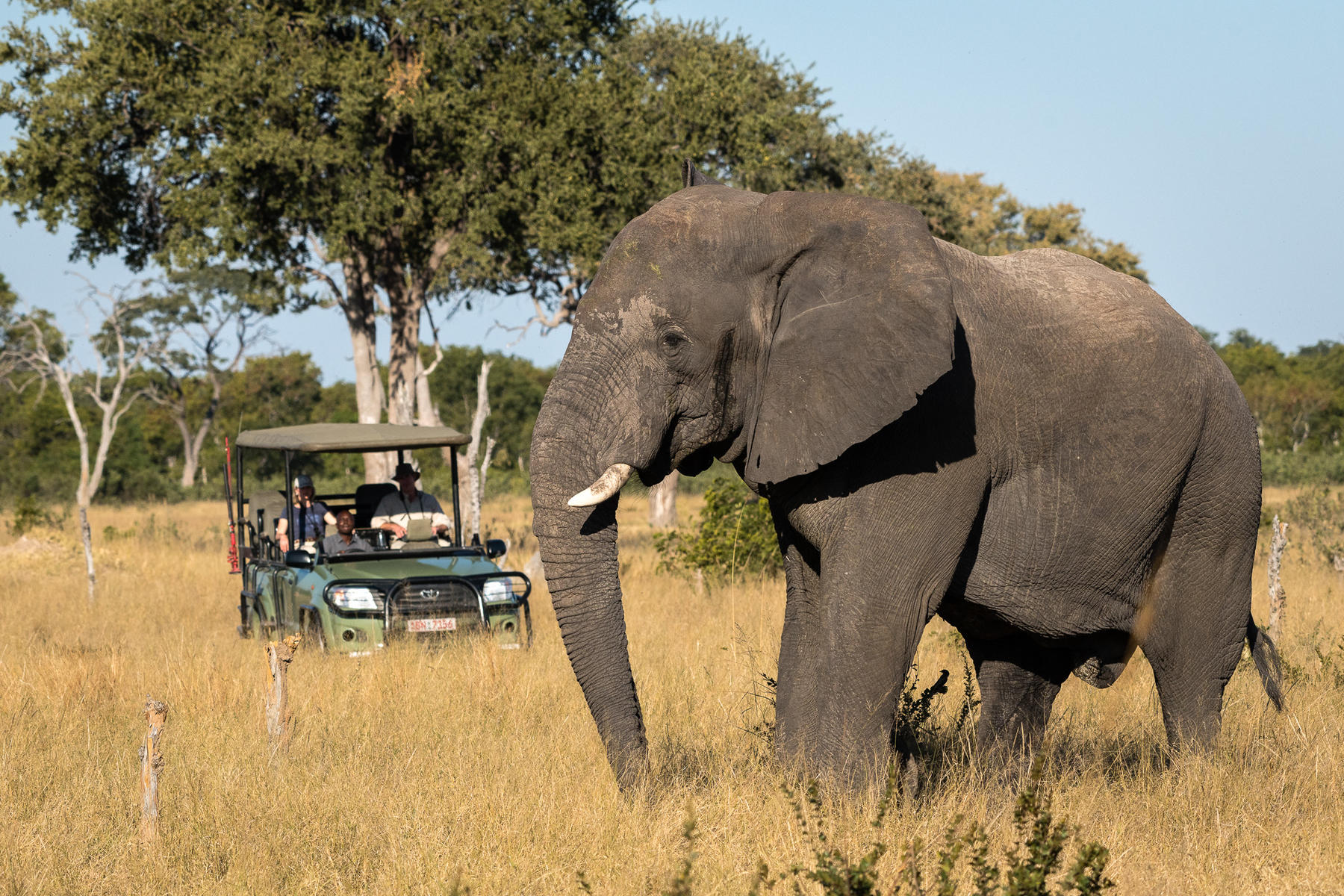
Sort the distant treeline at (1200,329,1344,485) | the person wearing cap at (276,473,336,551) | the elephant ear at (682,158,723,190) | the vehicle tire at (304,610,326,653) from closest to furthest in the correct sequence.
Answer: the elephant ear at (682,158,723,190), the vehicle tire at (304,610,326,653), the person wearing cap at (276,473,336,551), the distant treeline at (1200,329,1344,485)

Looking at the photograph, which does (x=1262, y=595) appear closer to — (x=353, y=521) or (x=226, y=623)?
(x=353, y=521)

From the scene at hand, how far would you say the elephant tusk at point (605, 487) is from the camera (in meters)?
4.53

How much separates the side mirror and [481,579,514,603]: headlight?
1.40 m

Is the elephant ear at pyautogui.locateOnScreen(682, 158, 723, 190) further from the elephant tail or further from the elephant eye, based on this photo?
the elephant tail

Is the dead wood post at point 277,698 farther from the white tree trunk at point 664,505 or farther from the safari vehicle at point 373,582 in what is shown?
the white tree trunk at point 664,505

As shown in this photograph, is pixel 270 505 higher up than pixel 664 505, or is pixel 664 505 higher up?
pixel 270 505

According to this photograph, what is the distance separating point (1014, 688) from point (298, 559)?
247 inches

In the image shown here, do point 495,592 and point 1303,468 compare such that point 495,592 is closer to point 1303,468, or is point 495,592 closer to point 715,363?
point 715,363

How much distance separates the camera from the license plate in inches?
407

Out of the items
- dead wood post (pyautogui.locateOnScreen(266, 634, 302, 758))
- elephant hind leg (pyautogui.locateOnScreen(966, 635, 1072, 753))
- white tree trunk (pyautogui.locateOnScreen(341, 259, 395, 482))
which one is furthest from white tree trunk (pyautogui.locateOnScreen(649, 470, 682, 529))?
elephant hind leg (pyautogui.locateOnScreen(966, 635, 1072, 753))

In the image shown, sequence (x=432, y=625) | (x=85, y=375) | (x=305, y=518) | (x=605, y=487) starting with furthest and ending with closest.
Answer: (x=85, y=375) → (x=305, y=518) → (x=432, y=625) → (x=605, y=487)

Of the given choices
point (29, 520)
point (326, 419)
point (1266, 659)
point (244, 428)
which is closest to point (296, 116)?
point (29, 520)

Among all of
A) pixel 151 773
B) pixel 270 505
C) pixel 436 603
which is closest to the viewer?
pixel 151 773

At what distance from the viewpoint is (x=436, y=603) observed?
10.5m
